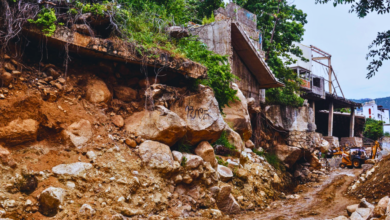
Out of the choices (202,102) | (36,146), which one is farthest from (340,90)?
(36,146)

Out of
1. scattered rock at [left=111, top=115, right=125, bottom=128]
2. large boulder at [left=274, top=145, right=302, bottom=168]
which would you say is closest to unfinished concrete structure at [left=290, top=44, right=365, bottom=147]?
large boulder at [left=274, top=145, right=302, bottom=168]

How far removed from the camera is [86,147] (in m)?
4.91

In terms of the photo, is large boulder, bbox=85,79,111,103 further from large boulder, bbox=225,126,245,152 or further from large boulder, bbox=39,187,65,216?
large boulder, bbox=225,126,245,152

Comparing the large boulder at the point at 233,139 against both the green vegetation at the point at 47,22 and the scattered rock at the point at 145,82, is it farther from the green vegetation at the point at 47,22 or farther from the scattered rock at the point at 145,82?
the green vegetation at the point at 47,22

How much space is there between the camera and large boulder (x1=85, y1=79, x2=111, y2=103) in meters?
5.55

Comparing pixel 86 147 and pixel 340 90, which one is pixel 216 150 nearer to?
pixel 86 147

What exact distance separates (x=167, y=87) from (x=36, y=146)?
2758 millimetres

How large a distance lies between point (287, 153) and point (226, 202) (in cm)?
743

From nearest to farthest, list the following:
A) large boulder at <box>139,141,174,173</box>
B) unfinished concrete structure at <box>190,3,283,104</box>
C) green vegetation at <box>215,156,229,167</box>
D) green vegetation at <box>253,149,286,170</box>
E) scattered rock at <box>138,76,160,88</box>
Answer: large boulder at <box>139,141,174,173</box>
scattered rock at <box>138,76,160,88</box>
green vegetation at <box>215,156,229,167</box>
unfinished concrete structure at <box>190,3,283,104</box>
green vegetation at <box>253,149,286,170</box>

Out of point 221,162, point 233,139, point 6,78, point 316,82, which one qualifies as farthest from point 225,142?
point 316,82

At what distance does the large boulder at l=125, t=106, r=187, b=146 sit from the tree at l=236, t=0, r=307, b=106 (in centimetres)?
937

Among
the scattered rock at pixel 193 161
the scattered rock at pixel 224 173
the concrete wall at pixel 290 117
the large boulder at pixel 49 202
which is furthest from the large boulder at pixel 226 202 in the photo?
the concrete wall at pixel 290 117

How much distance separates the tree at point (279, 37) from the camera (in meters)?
14.9

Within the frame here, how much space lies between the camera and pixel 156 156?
5473mm
